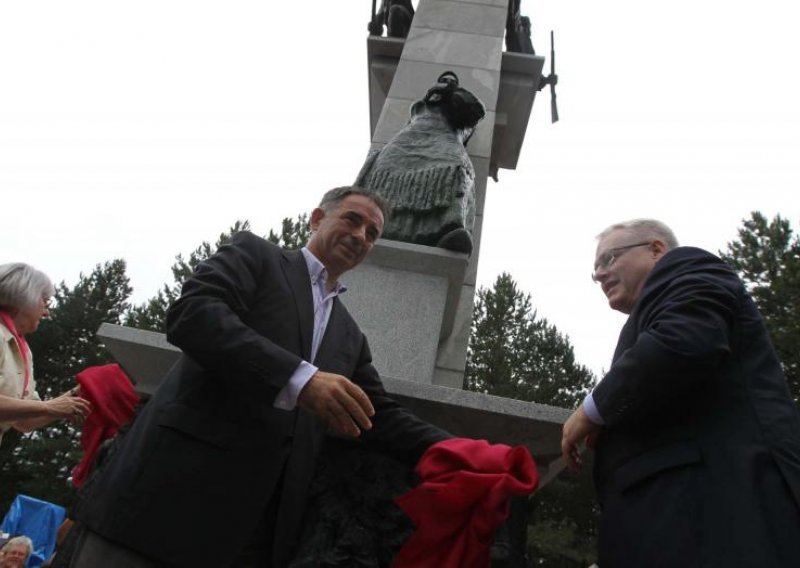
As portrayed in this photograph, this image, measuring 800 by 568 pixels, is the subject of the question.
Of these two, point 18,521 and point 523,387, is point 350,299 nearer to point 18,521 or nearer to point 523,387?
point 18,521

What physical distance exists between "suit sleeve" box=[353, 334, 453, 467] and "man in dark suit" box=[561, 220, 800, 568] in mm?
522

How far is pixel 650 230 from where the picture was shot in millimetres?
2336

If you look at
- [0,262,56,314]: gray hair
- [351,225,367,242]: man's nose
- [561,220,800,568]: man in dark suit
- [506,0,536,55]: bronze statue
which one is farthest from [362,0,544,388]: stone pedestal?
[561,220,800,568]: man in dark suit

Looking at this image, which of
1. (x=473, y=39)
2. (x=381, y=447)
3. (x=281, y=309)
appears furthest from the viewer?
(x=473, y=39)

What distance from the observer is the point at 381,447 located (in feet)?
7.54

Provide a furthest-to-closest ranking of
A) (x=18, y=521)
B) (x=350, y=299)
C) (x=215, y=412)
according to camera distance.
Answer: (x=18, y=521)
(x=350, y=299)
(x=215, y=412)

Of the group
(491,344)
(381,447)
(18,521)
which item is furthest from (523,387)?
(381,447)

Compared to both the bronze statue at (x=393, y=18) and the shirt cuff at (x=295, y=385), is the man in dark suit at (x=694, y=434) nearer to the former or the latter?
the shirt cuff at (x=295, y=385)

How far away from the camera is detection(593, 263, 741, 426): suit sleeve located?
168 cm

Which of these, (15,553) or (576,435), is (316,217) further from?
(15,553)

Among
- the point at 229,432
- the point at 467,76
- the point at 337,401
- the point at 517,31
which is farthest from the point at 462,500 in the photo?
the point at 517,31

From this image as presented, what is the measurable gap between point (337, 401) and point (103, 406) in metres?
1.24

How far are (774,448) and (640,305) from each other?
0.54 m

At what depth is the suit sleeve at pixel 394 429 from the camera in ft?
7.32
